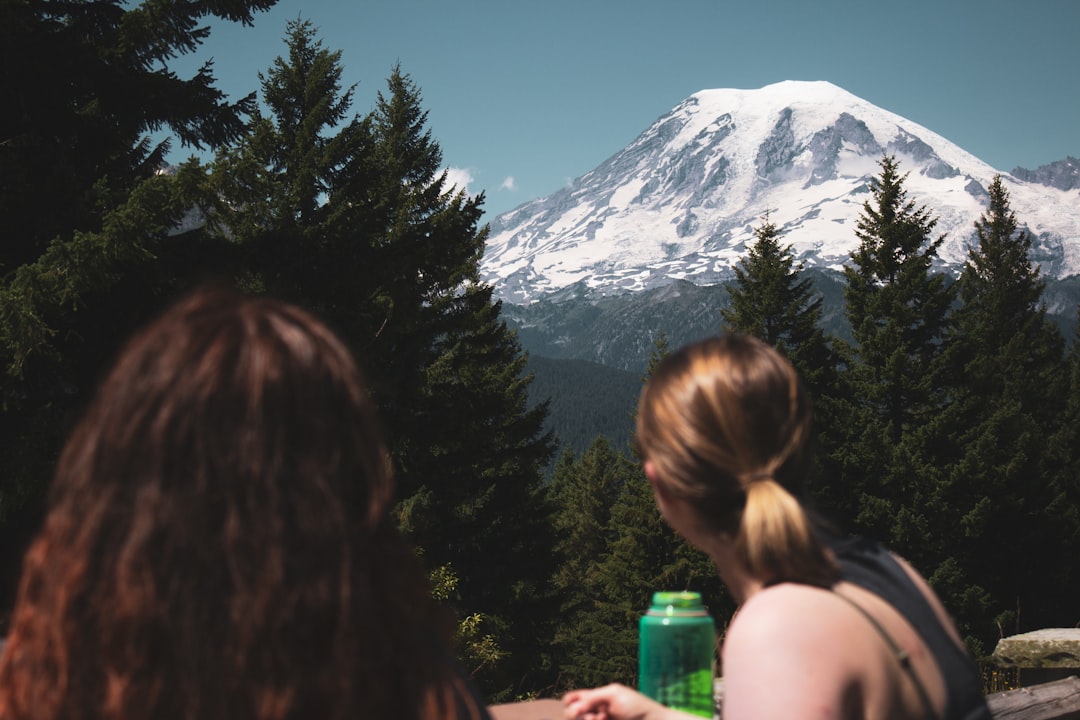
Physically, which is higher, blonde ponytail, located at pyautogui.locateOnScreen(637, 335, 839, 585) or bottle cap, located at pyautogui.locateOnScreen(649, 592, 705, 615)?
blonde ponytail, located at pyautogui.locateOnScreen(637, 335, 839, 585)

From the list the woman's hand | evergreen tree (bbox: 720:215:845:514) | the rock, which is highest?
evergreen tree (bbox: 720:215:845:514)

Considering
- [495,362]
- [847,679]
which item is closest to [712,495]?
[847,679]

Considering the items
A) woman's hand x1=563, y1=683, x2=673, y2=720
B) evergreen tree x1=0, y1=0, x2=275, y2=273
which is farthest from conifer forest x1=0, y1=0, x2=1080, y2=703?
woman's hand x1=563, y1=683, x2=673, y2=720

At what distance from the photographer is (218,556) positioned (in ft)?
3.41

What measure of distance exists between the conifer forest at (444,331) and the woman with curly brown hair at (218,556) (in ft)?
24.5

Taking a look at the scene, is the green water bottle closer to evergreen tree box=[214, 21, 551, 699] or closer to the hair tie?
the hair tie

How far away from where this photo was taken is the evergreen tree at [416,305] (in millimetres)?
12805

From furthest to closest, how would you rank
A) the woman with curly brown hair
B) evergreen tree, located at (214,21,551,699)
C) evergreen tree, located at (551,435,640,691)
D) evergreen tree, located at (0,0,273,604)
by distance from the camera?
evergreen tree, located at (551,435,640,691) → evergreen tree, located at (214,21,551,699) → evergreen tree, located at (0,0,273,604) → the woman with curly brown hair

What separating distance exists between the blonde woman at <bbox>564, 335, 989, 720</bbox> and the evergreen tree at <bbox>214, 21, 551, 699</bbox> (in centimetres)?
802

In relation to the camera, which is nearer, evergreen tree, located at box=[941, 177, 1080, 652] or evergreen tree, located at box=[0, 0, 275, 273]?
evergreen tree, located at box=[0, 0, 275, 273]

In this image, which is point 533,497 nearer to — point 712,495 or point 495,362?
point 495,362

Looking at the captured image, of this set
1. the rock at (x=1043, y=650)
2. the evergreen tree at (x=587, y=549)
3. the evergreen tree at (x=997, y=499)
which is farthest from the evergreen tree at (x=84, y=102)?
the evergreen tree at (x=997, y=499)

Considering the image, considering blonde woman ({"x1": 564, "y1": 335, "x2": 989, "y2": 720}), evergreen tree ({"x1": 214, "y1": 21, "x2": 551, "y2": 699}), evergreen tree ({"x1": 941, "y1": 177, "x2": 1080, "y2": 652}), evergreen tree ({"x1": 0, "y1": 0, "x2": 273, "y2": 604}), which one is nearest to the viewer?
blonde woman ({"x1": 564, "y1": 335, "x2": 989, "y2": 720})

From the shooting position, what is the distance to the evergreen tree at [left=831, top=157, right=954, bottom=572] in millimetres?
26609
